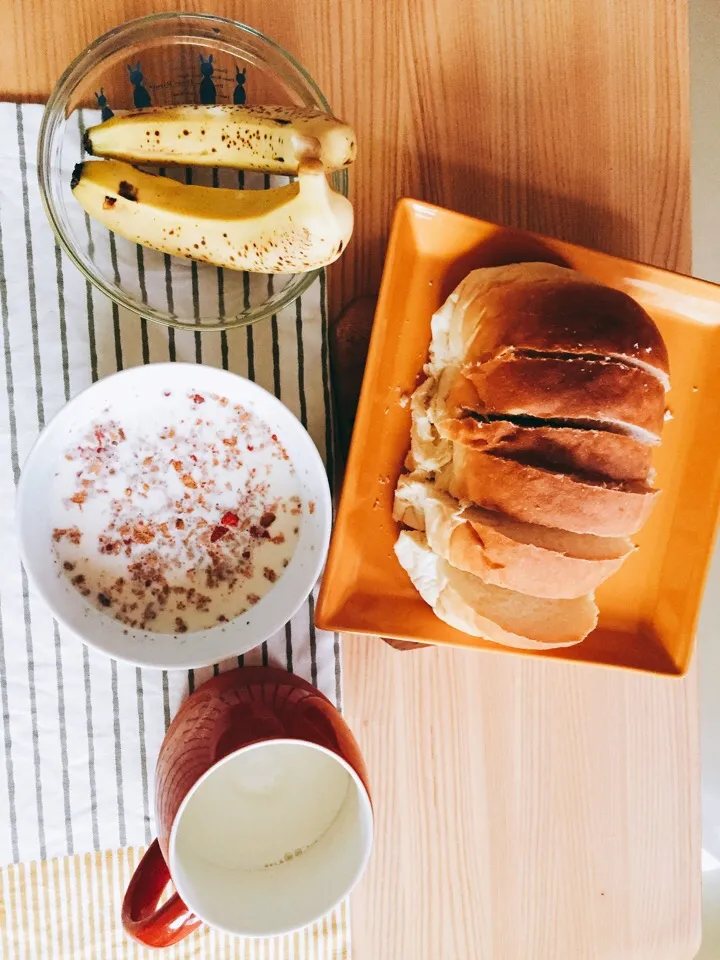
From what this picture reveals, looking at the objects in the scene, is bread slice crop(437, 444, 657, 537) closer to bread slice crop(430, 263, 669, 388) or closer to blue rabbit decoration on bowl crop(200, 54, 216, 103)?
bread slice crop(430, 263, 669, 388)

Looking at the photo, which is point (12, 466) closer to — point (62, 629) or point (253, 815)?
point (62, 629)

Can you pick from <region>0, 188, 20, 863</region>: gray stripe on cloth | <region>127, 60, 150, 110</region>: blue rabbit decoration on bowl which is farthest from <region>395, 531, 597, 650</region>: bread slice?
<region>127, 60, 150, 110</region>: blue rabbit decoration on bowl

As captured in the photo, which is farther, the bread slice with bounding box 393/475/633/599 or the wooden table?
the wooden table

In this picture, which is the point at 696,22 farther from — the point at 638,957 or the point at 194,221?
the point at 638,957

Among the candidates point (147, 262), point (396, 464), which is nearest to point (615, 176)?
point (396, 464)

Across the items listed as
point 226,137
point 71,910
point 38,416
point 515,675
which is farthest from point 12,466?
point 515,675

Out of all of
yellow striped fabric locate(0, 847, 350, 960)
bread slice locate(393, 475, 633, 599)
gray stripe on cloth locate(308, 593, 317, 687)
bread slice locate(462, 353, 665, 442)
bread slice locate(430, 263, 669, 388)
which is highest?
bread slice locate(430, 263, 669, 388)

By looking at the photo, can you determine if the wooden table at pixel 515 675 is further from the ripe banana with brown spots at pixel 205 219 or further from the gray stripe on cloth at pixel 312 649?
the ripe banana with brown spots at pixel 205 219
